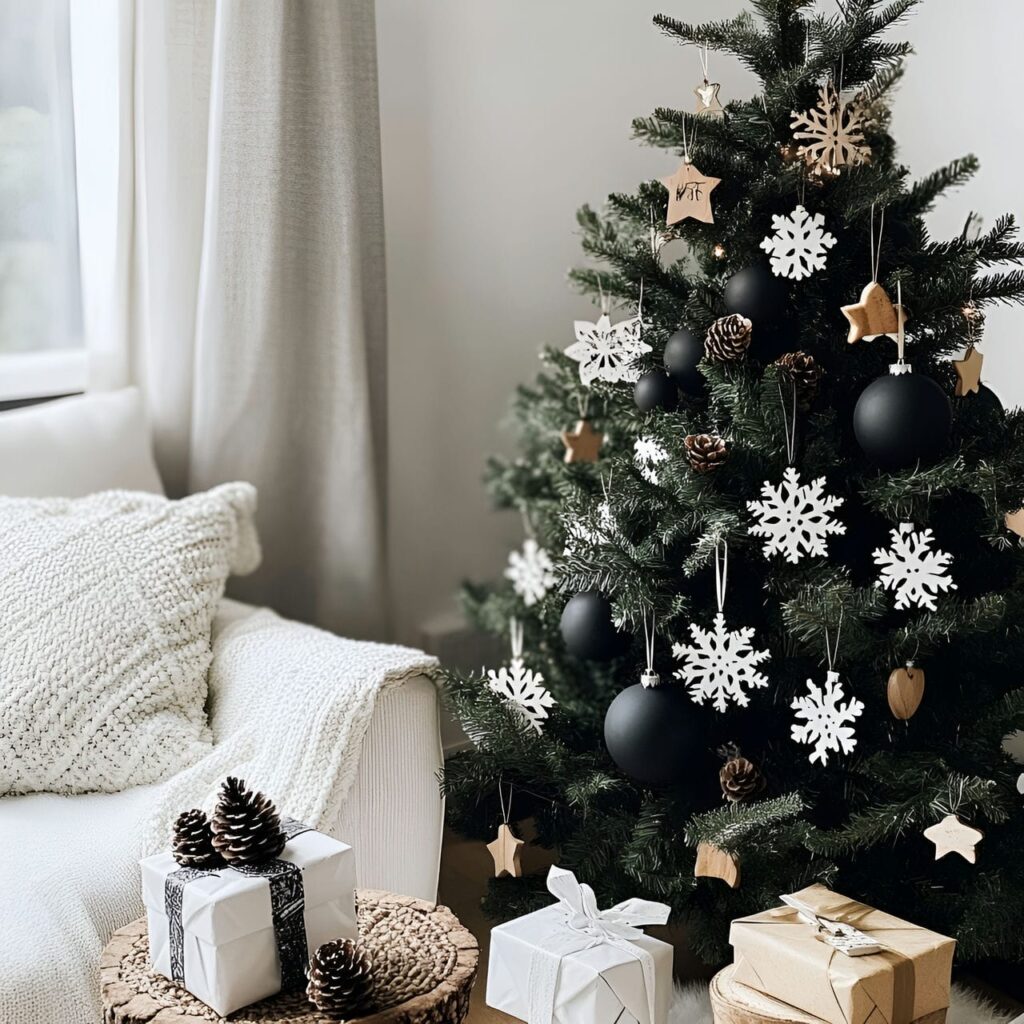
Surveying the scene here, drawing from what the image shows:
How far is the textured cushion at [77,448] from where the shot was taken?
5.91 feet

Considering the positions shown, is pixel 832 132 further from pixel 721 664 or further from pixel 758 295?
pixel 721 664

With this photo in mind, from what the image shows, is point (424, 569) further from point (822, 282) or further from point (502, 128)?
point (822, 282)

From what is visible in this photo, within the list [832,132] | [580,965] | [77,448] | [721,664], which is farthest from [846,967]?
[77,448]

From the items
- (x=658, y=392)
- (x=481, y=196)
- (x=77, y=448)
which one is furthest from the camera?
(x=481, y=196)

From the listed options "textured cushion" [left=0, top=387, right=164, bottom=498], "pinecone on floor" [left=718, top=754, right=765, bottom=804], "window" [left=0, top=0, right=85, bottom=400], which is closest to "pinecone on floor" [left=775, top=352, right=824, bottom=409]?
"pinecone on floor" [left=718, top=754, right=765, bottom=804]

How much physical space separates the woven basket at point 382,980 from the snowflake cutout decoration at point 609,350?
0.69 meters

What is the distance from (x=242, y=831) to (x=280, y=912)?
8 cm

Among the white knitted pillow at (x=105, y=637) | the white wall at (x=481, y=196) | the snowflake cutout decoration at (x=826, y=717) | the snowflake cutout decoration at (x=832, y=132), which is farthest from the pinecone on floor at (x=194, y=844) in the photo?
the white wall at (x=481, y=196)

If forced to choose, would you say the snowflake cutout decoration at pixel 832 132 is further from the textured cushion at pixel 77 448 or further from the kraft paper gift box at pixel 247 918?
the textured cushion at pixel 77 448

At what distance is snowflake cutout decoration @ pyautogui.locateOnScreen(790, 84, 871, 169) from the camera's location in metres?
1.33

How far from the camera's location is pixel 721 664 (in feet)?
4.48

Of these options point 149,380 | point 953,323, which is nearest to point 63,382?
point 149,380

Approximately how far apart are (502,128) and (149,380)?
87 cm

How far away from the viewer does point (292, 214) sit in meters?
2.01
